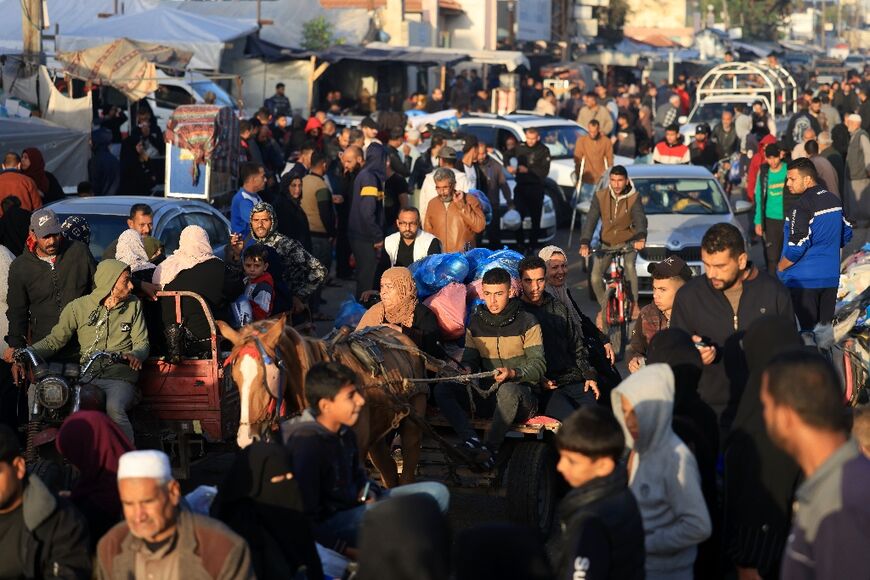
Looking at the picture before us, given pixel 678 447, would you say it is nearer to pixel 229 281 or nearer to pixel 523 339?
pixel 523 339

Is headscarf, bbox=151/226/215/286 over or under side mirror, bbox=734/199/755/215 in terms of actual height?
over

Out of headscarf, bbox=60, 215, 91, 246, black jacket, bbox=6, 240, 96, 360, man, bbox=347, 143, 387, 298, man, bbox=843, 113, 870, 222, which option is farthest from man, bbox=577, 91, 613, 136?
black jacket, bbox=6, 240, 96, 360

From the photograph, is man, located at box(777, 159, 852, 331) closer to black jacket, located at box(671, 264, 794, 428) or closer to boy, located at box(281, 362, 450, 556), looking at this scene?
black jacket, located at box(671, 264, 794, 428)

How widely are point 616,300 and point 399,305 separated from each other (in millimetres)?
6276

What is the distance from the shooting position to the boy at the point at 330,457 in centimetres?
626

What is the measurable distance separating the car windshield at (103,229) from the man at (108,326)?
3.18 m

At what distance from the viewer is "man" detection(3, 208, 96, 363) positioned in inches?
393

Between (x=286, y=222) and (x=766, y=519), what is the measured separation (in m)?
10.1

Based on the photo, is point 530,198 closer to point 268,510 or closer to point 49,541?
point 268,510

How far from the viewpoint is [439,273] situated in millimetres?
10758

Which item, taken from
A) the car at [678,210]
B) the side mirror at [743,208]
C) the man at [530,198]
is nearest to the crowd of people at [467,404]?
the side mirror at [743,208]

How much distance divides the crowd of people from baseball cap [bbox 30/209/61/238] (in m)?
0.03

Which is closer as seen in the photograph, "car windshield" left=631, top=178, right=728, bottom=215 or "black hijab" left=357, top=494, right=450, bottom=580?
"black hijab" left=357, top=494, right=450, bottom=580

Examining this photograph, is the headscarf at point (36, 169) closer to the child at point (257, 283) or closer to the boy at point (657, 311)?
the child at point (257, 283)
